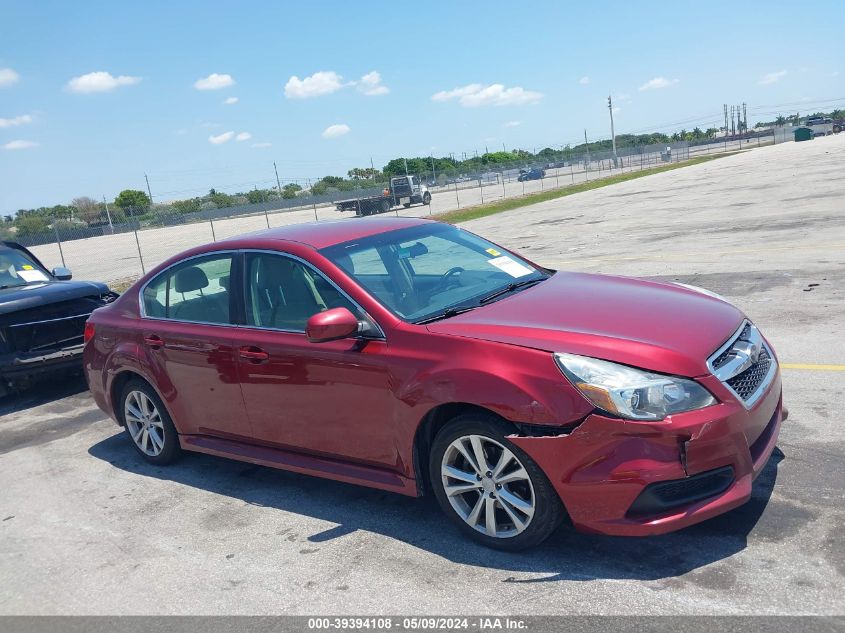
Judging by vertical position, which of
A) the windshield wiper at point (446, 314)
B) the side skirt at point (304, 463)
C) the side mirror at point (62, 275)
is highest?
the side mirror at point (62, 275)

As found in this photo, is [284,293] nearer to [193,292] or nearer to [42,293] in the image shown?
[193,292]

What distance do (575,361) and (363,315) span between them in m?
1.32

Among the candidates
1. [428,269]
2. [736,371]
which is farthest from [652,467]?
[428,269]

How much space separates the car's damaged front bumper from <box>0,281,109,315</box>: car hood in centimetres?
660

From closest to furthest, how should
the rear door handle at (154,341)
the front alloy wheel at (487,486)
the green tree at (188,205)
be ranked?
the front alloy wheel at (487,486)
the rear door handle at (154,341)
the green tree at (188,205)

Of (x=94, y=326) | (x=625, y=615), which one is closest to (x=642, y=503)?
(x=625, y=615)

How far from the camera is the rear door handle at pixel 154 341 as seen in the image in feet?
18.4

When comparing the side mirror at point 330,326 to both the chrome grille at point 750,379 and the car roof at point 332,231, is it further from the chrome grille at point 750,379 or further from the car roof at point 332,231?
the chrome grille at point 750,379

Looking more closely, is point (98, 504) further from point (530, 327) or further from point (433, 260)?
point (530, 327)

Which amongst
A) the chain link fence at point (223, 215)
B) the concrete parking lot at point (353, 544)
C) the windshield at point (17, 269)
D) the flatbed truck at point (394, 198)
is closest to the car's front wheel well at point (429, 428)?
the concrete parking lot at point (353, 544)

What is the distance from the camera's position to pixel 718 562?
11.7 feet

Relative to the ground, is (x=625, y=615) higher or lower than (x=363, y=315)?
lower

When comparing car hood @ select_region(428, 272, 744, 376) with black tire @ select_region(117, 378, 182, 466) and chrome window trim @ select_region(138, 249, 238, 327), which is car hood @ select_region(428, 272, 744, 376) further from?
black tire @ select_region(117, 378, 182, 466)

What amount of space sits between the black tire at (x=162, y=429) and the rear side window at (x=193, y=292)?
0.57 m
